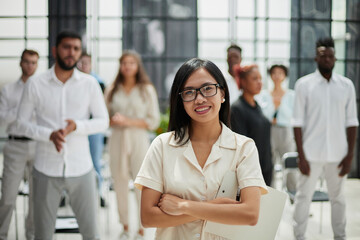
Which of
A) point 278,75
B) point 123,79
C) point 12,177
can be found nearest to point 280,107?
point 278,75

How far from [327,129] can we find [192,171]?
243 centimetres

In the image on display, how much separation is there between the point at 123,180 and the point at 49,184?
1.39 m

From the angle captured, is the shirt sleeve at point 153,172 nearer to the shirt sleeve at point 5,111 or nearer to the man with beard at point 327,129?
the man with beard at point 327,129

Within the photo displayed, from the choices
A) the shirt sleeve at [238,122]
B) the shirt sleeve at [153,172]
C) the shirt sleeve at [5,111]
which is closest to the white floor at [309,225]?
the shirt sleeve at [5,111]

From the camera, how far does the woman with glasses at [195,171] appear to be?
1679mm

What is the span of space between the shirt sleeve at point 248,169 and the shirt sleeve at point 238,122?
1.44 m

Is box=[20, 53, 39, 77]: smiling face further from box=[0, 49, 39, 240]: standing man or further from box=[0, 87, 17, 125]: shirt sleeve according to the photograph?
box=[0, 87, 17, 125]: shirt sleeve

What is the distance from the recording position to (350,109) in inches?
152

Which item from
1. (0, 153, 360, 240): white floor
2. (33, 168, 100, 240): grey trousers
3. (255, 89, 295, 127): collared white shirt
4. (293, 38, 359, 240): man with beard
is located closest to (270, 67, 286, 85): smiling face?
(255, 89, 295, 127): collared white shirt

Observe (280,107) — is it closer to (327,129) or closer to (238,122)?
(327,129)

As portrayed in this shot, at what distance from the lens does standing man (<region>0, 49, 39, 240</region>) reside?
13.3 ft

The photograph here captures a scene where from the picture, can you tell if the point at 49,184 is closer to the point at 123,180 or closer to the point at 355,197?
the point at 123,180

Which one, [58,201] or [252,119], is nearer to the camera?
[58,201]

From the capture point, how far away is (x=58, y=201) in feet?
10.3
